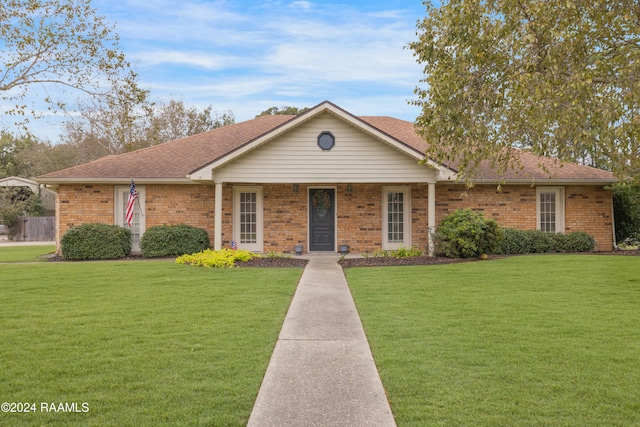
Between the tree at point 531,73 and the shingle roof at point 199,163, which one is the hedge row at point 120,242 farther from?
the tree at point 531,73

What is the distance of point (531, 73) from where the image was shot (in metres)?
7.65

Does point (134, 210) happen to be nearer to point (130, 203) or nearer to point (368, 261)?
point (130, 203)

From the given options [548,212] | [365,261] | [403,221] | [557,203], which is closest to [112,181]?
[365,261]

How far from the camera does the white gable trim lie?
1409cm

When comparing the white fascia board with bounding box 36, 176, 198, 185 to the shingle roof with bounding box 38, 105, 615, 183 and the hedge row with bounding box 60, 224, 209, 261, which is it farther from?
the hedge row with bounding box 60, 224, 209, 261

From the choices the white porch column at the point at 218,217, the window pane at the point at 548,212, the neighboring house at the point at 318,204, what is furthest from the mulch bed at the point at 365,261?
the window pane at the point at 548,212

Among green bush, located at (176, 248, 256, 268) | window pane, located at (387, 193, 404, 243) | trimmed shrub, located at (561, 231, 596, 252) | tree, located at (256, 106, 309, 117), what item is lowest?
green bush, located at (176, 248, 256, 268)

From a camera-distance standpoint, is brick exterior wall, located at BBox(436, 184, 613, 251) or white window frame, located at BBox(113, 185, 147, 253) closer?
white window frame, located at BBox(113, 185, 147, 253)

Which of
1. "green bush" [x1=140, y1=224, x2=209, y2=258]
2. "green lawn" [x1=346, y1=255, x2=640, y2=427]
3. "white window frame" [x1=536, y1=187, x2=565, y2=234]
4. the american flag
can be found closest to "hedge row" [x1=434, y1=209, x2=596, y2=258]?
"white window frame" [x1=536, y1=187, x2=565, y2=234]

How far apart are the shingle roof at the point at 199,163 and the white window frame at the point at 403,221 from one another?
1.70m

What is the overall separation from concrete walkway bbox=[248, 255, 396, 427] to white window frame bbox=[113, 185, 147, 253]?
10175 mm

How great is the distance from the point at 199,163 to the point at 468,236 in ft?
31.3

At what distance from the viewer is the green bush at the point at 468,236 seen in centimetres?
1365

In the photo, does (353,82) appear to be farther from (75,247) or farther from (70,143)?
(70,143)
